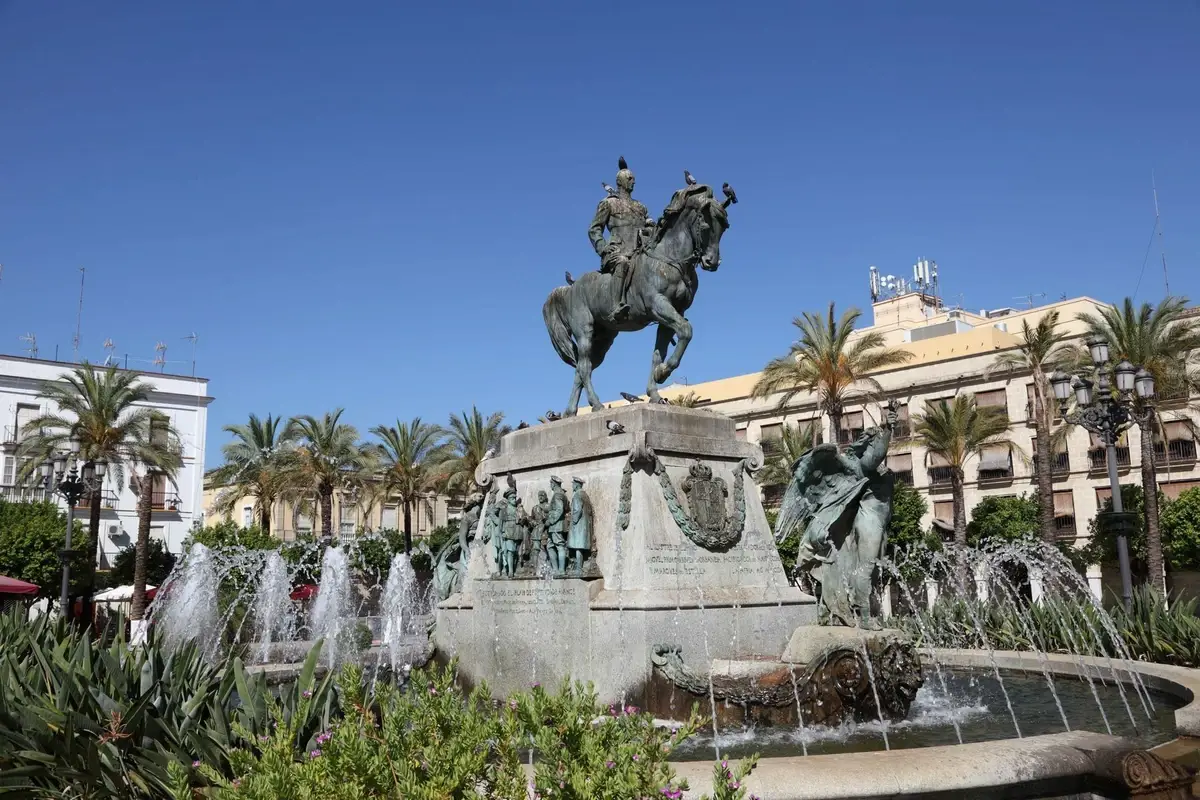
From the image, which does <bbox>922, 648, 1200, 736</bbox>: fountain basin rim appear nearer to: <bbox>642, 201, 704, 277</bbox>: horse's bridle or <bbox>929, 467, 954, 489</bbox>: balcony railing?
<bbox>642, 201, 704, 277</bbox>: horse's bridle

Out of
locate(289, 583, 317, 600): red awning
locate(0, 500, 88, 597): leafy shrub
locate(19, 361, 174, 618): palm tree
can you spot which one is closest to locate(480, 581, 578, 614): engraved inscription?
locate(289, 583, 317, 600): red awning

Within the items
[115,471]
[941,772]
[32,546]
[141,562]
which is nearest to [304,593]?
[141,562]

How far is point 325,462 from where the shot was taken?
39.8m

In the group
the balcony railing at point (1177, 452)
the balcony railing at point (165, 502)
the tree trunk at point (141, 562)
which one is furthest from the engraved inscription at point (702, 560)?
the balcony railing at point (165, 502)

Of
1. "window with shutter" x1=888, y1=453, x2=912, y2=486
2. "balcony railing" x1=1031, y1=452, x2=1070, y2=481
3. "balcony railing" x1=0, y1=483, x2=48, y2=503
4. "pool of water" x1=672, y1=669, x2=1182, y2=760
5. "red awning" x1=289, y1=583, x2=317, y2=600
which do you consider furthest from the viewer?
"window with shutter" x1=888, y1=453, x2=912, y2=486

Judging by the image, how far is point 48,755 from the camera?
17.5ft

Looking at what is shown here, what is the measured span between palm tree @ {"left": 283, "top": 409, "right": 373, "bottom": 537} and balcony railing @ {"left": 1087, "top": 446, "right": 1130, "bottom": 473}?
29.5 metres

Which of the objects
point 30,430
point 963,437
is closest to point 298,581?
point 30,430

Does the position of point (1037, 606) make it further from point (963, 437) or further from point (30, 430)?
point (30, 430)

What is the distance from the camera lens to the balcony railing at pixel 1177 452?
133ft

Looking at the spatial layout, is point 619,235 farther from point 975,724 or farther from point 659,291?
point 975,724

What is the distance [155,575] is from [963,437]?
3129 cm

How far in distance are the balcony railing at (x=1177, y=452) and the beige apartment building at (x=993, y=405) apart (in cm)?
4

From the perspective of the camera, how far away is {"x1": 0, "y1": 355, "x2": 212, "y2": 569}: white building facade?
139ft
